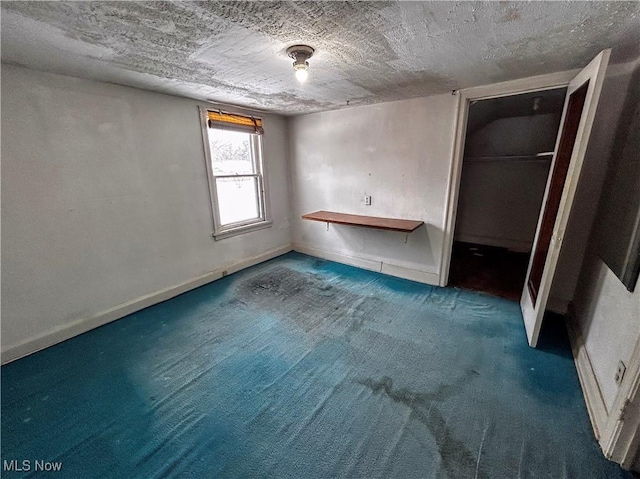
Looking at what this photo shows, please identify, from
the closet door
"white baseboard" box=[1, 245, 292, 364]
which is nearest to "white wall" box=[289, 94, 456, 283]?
the closet door

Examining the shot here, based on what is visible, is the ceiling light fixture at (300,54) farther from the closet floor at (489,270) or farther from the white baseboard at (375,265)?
the closet floor at (489,270)

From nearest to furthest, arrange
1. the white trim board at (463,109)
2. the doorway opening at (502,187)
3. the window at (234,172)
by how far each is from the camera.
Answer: the white trim board at (463,109) < the window at (234,172) < the doorway opening at (502,187)

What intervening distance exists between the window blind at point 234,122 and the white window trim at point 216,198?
8 centimetres

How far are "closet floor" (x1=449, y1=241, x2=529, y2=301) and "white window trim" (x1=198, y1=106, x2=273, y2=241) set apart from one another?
2715 mm

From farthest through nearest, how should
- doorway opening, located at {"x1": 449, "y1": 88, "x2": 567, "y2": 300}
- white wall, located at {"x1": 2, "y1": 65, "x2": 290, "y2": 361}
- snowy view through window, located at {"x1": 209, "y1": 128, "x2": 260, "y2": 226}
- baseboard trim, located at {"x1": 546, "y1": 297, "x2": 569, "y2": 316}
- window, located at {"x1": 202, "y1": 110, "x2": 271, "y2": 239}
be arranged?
doorway opening, located at {"x1": 449, "y1": 88, "x2": 567, "y2": 300}
snowy view through window, located at {"x1": 209, "y1": 128, "x2": 260, "y2": 226}
window, located at {"x1": 202, "y1": 110, "x2": 271, "y2": 239}
baseboard trim, located at {"x1": 546, "y1": 297, "x2": 569, "y2": 316}
white wall, located at {"x1": 2, "y1": 65, "x2": 290, "y2": 361}

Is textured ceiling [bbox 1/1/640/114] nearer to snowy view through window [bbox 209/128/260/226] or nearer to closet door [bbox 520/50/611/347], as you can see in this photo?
closet door [bbox 520/50/611/347]

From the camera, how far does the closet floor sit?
10.2 ft

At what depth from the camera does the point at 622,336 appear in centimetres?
146

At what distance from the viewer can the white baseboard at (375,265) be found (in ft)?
10.7

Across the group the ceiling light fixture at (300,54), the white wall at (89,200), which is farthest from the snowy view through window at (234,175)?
the ceiling light fixture at (300,54)

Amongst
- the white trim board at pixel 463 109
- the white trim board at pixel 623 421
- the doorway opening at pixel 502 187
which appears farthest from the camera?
the doorway opening at pixel 502 187

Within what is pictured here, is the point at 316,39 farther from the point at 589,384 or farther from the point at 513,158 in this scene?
the point at 513,158

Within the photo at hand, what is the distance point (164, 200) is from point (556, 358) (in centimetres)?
376

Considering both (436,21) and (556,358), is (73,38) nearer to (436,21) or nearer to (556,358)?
(436,21)
